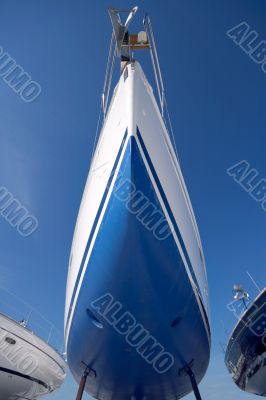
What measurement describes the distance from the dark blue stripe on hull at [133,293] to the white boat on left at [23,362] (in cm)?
401

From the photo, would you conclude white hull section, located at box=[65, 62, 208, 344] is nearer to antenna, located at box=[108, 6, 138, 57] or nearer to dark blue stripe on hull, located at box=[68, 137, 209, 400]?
dark blue stripe on hull, located at box=[68, 137, 209, 400]

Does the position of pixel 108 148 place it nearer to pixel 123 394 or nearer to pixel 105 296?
pixel 105 296

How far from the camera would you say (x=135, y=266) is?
10.8 feet

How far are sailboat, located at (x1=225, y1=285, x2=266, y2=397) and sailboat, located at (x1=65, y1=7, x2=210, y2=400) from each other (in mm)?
3573

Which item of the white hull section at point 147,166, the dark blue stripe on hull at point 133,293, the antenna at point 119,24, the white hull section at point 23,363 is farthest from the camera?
the white hull section at point 23,363

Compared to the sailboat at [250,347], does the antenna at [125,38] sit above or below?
above

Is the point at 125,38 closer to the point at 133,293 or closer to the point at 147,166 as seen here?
the point at 147,166

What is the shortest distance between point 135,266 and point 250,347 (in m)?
7.38

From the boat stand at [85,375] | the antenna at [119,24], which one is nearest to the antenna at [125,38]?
the antenna at [119,24]

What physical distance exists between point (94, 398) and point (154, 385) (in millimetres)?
2754

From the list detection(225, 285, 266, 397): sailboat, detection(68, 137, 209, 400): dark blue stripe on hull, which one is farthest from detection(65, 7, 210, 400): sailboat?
detection(225, 285, 266, 397): sailboat

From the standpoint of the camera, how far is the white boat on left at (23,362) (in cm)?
718

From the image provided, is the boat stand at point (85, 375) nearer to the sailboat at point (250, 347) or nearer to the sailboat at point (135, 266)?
the sailboat at point (135, 266)

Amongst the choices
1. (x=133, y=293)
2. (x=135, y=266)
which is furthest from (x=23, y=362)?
(x=135, y=266)
